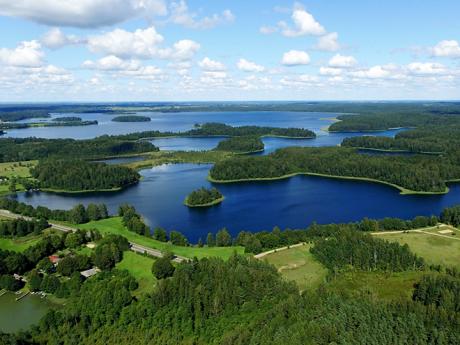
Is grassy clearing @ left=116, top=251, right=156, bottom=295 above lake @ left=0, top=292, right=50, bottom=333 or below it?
above

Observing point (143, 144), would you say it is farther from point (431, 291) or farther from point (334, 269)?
point (431, 291)

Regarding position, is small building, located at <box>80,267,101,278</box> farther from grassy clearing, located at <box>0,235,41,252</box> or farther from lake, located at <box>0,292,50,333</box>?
grassy clearing, located at <box>0,235,41,252</box>

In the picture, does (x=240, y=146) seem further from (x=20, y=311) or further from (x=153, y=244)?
(x=20, y=311)

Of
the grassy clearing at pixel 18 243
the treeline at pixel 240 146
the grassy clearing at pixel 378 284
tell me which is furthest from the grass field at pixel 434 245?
the treeline at pixel 240 146

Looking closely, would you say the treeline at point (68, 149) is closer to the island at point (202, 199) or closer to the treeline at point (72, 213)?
the treeline at point (72, 213)

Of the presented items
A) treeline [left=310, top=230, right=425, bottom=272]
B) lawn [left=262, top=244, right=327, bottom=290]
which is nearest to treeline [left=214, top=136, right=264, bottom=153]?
lawn [left=262, top=244, right=327, bottom=290]
